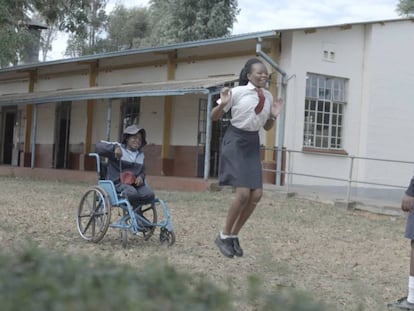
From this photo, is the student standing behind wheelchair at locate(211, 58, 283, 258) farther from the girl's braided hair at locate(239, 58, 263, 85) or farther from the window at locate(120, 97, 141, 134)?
the window at locate(120, 97, 141, 134)

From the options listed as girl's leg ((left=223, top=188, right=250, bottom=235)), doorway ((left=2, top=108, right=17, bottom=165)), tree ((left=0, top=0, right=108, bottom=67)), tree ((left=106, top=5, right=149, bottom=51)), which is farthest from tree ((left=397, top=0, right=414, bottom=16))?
girl's leg ((left=223, top=188, right=250, bottom=235))

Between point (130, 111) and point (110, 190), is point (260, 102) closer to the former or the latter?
point (110, 190)

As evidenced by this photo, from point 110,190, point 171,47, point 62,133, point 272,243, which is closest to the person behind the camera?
point 110,190

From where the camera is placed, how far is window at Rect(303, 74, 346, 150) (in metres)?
15.2

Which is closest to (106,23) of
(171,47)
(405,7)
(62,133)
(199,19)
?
(199,19)

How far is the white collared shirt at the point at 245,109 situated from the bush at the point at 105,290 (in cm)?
379

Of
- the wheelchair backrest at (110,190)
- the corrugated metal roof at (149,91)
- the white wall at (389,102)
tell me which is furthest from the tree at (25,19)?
the wheelchair backrest at (110,190)

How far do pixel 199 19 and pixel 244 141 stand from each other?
83.1 feet

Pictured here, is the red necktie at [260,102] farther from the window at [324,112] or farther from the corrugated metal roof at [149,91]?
the window at [324,112]

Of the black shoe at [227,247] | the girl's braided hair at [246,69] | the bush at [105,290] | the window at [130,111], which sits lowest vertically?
the black shoe at [227,247]

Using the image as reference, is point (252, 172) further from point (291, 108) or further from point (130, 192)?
point (291, 108)

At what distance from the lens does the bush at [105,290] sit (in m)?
1.71

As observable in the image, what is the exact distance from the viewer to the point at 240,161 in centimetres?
589

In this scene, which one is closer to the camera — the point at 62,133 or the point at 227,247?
the point at 227,247
